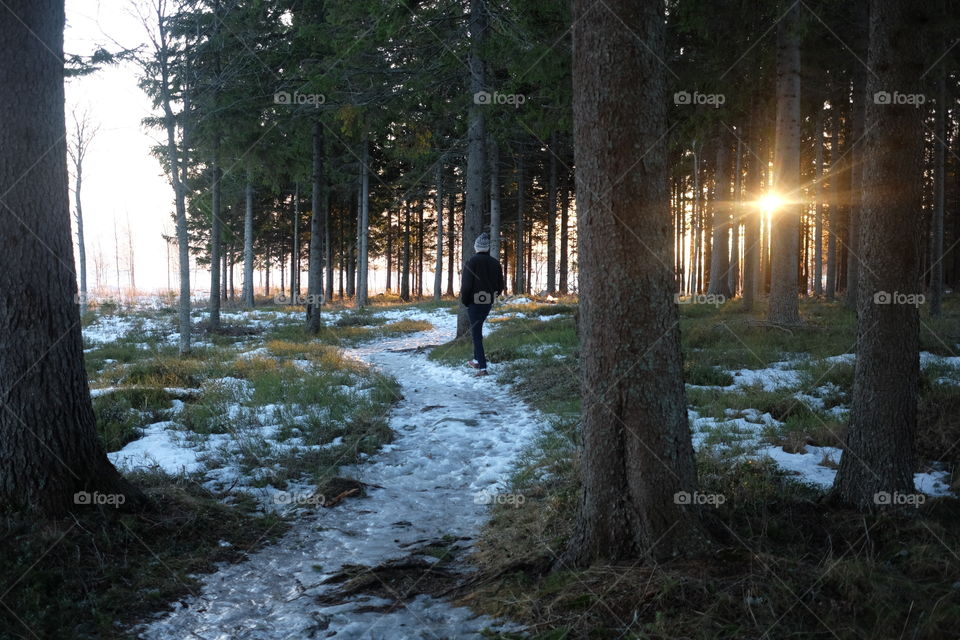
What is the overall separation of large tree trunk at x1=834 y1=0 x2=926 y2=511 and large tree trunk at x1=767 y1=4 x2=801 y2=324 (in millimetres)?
8306

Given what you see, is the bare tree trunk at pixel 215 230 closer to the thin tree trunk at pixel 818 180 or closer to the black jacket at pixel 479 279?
the black jacket at pixel 479 279

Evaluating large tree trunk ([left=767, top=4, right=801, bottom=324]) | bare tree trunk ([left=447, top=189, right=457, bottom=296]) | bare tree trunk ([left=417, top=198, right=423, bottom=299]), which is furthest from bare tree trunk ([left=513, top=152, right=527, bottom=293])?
large tree trunk ([left=767, top=4, right=801, bottom=324])

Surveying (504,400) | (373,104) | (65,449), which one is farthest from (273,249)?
(65,449)

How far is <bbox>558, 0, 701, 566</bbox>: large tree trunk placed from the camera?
10.5 feet

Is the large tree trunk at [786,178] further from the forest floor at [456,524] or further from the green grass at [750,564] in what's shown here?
the green grass at [750,564]

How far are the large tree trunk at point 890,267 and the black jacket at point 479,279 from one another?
7406 mm

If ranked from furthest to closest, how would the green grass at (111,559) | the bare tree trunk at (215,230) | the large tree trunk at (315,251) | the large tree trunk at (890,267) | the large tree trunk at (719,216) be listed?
1. the large tree trunk at (719,216)
2. the large tree trunk at (315,251)
3. the bare tree trunk at (215,230)
4. the large tree trunk at (890,267)
5. the green grass at (111,559)

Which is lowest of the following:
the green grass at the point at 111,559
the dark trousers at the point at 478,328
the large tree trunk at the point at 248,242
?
the green grass at the point at 111,559

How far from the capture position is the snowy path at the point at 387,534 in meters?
3.16

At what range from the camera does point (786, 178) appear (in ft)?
38.1

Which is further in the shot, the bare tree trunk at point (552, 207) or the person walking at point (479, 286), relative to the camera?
the bare tree trunk at point (552, 207)

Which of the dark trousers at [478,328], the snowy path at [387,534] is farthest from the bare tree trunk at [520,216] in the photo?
the snowy path at [387,534]

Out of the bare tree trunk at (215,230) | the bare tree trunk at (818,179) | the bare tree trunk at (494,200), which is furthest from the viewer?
the bare tree trunk at (494,200)

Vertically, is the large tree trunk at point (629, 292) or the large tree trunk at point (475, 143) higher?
the large tree trunk at point (475, 143)
